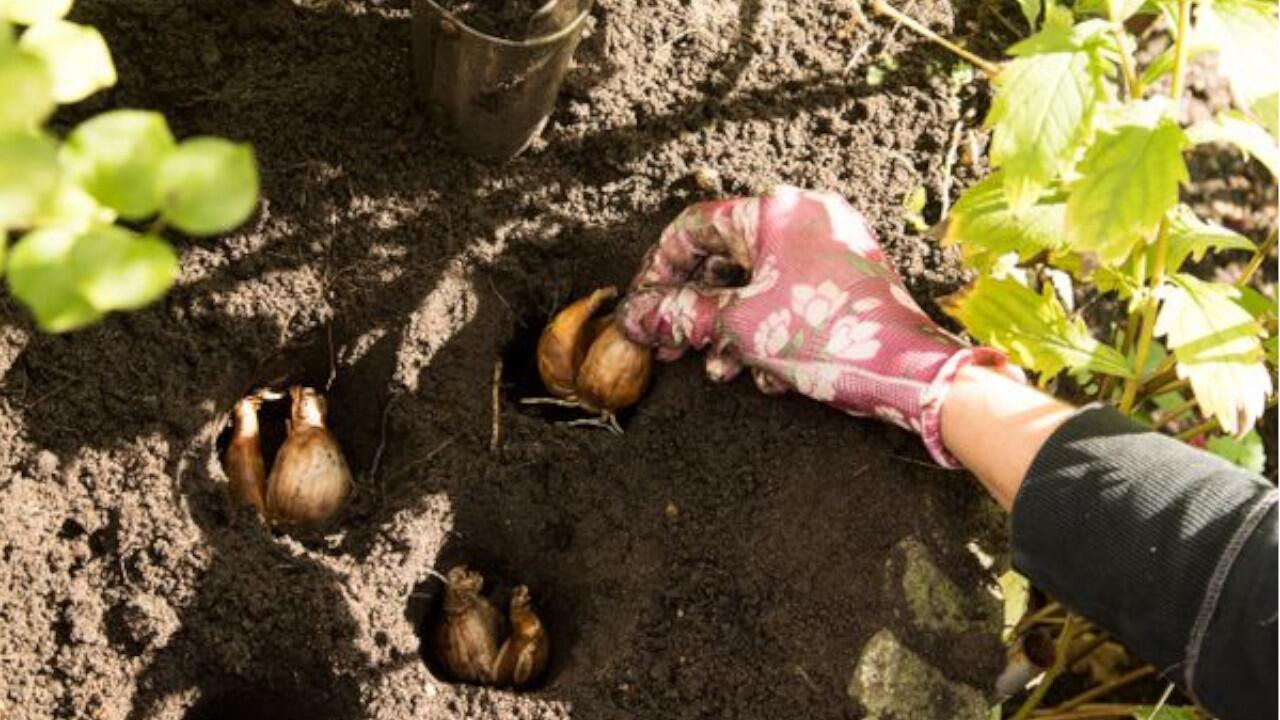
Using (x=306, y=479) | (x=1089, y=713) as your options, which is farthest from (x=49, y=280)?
(x=1089, y=713)

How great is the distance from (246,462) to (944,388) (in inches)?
43.8

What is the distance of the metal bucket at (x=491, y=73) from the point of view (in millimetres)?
1937

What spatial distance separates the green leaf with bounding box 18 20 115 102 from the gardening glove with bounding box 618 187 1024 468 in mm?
1285

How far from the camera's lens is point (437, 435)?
210 centimetres

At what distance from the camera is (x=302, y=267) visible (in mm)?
2096

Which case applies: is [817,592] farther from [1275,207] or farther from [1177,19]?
[1275,207]

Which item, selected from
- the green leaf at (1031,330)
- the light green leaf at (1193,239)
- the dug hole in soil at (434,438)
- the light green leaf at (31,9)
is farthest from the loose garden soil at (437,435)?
the light green leaf at (31,9)

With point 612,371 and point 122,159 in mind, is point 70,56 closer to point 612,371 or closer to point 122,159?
point 122,159

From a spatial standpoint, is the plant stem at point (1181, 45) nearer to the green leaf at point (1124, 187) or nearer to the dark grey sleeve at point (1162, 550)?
the green leaf at point (1124, 187)

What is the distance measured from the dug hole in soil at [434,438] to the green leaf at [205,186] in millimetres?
1270

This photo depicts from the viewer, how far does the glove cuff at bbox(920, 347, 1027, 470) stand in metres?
1.94

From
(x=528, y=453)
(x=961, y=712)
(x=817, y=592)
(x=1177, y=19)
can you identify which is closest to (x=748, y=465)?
(x=817, y=592)

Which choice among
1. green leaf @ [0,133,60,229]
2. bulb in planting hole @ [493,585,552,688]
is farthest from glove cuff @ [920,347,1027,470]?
green leaf @ [0,133,60,229]

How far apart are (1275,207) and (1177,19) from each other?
1.61m
